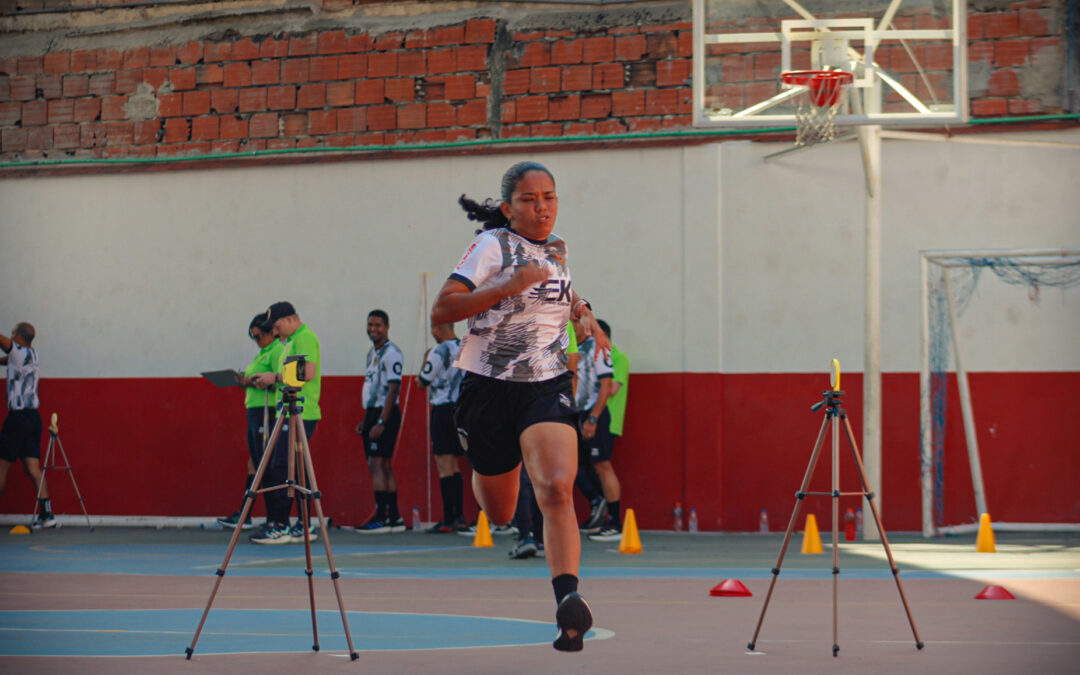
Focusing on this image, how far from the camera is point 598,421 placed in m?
14.2

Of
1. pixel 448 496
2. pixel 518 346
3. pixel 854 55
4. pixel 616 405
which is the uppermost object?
pixel 854 55

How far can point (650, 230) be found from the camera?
15062 mm

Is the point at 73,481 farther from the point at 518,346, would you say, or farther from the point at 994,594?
the point at 518,346

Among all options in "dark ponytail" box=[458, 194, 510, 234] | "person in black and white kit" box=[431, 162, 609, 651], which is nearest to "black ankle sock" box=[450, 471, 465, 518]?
"person in black and white kit" box=[431, 162, 609, 651]

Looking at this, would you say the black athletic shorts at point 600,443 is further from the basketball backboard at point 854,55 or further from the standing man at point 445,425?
the basketball backboard at point 854,55

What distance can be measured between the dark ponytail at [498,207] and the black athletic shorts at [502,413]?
2.41 feet

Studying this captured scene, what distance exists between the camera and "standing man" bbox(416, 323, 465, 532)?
14359mm

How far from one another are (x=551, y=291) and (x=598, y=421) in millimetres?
7846

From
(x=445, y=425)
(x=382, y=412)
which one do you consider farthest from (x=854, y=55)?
(x=382, y=412)

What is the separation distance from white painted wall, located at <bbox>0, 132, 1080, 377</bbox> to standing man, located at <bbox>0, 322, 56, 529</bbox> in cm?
127

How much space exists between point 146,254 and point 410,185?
340cm

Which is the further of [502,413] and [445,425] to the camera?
[445,425]

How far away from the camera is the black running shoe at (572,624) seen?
18.6 feet

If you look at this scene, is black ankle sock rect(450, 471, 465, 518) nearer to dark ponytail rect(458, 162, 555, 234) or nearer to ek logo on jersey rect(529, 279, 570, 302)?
dark ponytail rect(458, 162, 555, 234)
